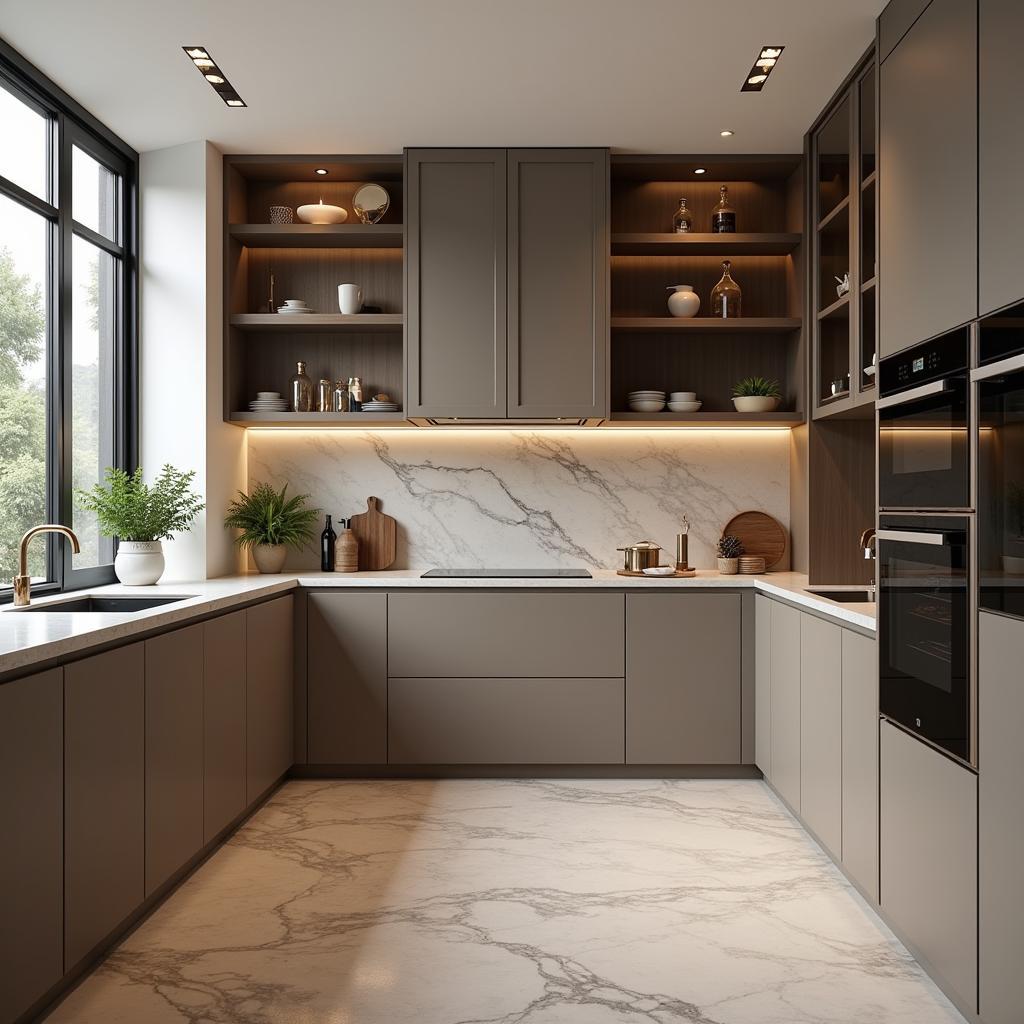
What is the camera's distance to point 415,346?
4.06 m

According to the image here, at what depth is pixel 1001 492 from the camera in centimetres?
188

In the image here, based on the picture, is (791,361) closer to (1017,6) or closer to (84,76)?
(1017,6)

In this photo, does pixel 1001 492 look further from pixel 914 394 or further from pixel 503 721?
pixel 503 721

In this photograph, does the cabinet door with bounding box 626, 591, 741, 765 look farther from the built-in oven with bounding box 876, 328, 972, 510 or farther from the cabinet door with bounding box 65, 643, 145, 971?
the cabinet door with bounding box 65, 643, 145, 971

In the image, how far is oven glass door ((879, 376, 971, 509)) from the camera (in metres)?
2.06

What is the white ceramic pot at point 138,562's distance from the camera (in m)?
3.59

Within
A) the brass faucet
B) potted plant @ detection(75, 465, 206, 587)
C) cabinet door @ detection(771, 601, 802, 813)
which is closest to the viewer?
the brass faucet

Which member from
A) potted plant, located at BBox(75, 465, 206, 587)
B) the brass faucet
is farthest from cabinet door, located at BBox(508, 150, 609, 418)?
the brass faucet

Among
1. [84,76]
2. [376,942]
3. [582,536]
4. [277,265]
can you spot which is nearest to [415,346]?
[277,265]

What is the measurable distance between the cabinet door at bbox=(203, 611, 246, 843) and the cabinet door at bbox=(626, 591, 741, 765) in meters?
1.54

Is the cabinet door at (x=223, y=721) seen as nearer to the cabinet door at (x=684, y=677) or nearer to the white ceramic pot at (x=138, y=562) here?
the white ceramic pot at (x=138, y=562)

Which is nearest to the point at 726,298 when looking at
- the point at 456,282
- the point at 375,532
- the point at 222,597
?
the point at 456,282

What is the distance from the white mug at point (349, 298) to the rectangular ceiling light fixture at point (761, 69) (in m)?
1.78

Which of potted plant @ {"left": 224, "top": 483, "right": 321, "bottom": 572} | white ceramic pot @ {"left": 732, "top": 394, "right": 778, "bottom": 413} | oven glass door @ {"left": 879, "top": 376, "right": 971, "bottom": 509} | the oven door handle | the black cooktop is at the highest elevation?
white ceramic pot @ {"left": 732, "top": 394, "right": 778, "bottom": 413}
